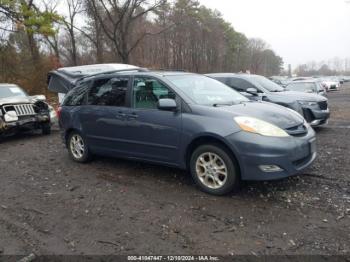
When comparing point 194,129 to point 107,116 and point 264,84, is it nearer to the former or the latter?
point 107,116

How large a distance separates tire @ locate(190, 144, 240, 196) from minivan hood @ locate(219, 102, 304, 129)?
59cm

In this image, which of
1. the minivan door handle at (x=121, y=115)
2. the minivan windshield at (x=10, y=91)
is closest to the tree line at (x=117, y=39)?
the minivan windshield at (x=10, y=91)

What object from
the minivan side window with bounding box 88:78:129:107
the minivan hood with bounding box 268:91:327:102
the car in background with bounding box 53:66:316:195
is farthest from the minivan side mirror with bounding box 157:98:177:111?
the minivan hood with bounding box 268:91:327:102

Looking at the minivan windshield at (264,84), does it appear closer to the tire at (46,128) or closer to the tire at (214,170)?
the tire at (214,170)

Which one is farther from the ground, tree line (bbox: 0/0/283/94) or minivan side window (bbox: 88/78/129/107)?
tree line (bbox: 0/0/283/94)

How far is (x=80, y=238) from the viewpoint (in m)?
3.82

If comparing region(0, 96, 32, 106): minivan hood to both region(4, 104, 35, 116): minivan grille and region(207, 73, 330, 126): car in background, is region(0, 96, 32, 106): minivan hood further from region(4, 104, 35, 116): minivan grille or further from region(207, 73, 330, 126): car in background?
region(207, 73, 330, 126): car in background

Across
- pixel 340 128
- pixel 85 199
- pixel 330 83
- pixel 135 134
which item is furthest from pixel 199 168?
pixel 330 83

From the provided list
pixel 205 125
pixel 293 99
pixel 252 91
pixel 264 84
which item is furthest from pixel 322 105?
pixel 205 125

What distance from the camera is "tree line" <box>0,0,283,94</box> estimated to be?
23.4 m

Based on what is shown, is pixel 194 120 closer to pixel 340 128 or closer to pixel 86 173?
pixel 86 173

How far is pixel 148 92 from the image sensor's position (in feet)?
18.3

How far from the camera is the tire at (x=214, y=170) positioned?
4.62m

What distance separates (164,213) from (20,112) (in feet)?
23.9
